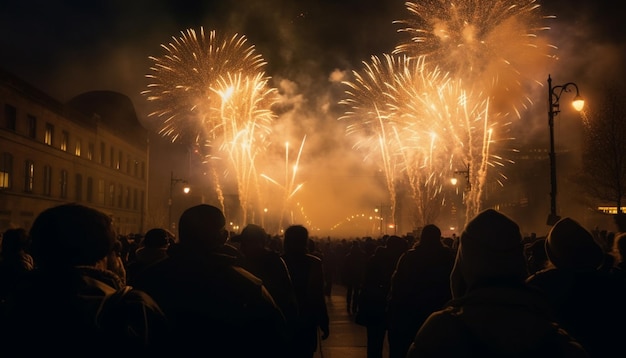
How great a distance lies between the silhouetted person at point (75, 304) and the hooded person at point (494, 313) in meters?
1.09

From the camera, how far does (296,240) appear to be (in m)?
7.46

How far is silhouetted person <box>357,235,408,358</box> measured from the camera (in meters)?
9.20

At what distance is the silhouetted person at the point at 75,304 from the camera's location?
233 cm

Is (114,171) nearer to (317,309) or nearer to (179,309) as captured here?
(317,309)

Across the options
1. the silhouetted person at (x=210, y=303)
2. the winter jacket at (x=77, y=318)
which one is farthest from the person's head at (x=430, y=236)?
the winter jacket at (x=77, y=318)

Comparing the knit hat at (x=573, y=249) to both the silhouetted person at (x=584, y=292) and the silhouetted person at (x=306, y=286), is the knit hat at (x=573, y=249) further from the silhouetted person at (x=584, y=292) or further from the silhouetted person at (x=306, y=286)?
the silhouetted person at (x=306, y=286)

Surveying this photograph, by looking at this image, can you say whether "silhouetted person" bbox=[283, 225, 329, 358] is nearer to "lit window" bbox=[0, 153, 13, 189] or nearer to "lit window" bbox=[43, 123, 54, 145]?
"lit window" bbox=[0, 153, 13, 189]

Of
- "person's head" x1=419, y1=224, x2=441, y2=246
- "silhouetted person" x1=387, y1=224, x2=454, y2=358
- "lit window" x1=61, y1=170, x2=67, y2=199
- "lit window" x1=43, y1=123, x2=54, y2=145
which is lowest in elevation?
"silhouetted person" x1=387, y1=224, x2=454, y2=358

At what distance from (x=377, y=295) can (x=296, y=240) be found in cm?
248

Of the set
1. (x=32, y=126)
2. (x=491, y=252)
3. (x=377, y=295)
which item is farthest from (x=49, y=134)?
(x=491, y=252)

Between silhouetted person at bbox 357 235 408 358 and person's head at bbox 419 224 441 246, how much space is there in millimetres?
2420

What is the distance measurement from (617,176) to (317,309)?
28396mm

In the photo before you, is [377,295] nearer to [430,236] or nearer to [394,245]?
[394,245]

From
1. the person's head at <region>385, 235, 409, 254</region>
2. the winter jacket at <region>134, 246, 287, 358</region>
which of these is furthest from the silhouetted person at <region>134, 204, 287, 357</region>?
the person's head at <region>385, 235, 409, 254</region>
